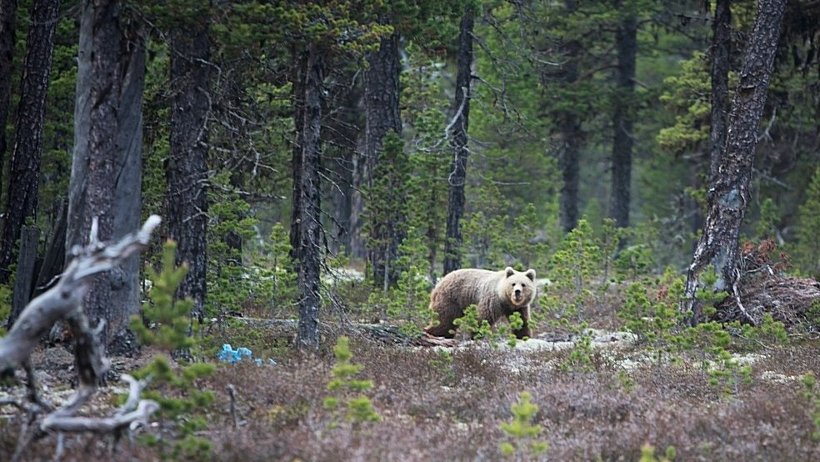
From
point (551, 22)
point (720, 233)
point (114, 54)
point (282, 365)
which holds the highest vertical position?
point (551, 22)

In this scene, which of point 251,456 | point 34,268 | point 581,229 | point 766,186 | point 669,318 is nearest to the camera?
point 251,456

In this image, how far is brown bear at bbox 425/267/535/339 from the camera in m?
16.9

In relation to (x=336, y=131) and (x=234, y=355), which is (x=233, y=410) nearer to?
(x=234, y=355)

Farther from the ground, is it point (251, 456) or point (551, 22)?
point (551, 22)

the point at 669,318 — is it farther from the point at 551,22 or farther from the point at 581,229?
the point at 551,22

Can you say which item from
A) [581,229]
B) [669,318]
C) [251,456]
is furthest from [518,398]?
[581,229]

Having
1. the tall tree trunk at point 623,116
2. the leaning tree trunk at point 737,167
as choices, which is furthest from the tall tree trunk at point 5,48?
the tall tree trunk at point 623,116

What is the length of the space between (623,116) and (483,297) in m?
18.1

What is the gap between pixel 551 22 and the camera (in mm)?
31594

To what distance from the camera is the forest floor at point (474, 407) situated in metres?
8.18

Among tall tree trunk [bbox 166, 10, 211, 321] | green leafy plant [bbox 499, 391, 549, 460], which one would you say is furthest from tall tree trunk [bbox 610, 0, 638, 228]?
green leafy plant [bbox 499, 391, 549, 460]

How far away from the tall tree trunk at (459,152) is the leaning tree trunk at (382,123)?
1342mm

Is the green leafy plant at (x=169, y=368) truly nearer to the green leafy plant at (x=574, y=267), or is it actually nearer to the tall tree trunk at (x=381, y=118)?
the green leafy plant at (x=574, y=267)

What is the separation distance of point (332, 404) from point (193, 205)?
4.76 m
